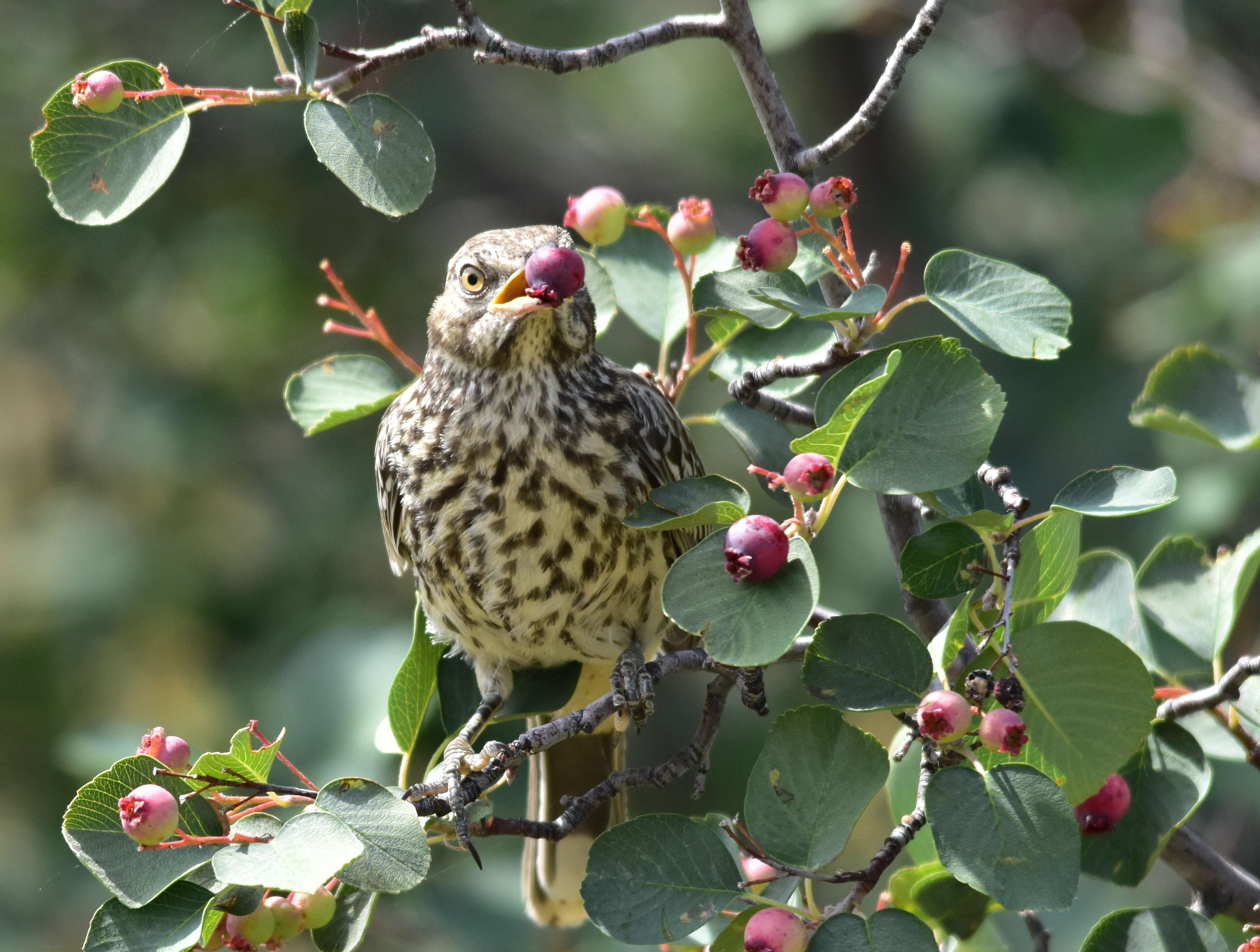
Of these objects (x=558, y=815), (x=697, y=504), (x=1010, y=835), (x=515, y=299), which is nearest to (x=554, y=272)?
(x=515, y=299)

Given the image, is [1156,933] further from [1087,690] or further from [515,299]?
[515,299]

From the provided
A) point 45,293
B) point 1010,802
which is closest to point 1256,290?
point 1010,802

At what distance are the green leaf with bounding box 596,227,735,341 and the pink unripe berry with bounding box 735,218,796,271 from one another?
571 mm

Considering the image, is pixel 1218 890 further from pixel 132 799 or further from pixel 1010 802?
pixel 132 799

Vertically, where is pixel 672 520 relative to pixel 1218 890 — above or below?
above

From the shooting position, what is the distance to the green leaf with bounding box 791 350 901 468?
178 cm

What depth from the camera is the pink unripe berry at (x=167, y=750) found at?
196 cm

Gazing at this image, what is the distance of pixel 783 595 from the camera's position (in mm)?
1857

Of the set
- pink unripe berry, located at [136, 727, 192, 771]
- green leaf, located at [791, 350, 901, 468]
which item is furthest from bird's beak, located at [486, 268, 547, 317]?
pink unripe berry, located at [136, 727, 192, 771]

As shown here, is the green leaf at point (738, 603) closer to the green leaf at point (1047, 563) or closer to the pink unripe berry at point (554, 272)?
the green leaf at point (1047, 563)

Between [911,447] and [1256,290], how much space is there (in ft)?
10.9

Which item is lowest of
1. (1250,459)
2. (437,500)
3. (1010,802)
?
(1250,459)

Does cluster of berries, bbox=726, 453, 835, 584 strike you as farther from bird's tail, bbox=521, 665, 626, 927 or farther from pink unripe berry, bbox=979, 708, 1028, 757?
bird's tail, bbox=521, 665, 626, 927

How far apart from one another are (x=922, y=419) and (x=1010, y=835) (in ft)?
1.88
